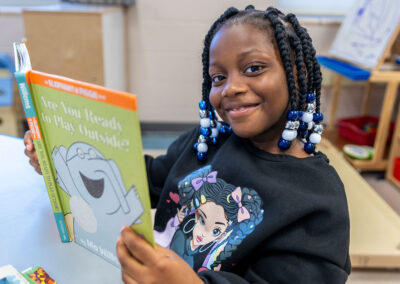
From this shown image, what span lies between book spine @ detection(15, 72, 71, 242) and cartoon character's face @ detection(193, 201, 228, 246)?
24 cm

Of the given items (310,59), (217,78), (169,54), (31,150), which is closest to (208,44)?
(217,78)

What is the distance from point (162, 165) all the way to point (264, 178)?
34 centimetres

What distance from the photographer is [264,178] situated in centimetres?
68

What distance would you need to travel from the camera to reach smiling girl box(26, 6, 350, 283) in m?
0.60

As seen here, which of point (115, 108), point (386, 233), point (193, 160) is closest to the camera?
point (115, 108)

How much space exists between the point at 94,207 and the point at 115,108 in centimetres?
18

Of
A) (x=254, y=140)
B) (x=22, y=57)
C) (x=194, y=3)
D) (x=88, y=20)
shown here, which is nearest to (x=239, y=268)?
(x=254, y=140)

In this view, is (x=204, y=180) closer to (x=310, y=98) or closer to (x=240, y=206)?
(x=240, y=206)

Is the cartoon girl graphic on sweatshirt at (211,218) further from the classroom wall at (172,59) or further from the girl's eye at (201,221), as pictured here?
the classroom wall at (172,59)

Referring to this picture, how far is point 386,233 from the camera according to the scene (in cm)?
155

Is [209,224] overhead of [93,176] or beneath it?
beneath

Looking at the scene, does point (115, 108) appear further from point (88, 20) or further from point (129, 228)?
point (88, 20)

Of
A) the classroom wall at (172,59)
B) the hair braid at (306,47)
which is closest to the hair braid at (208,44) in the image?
the hair braid at (306,47)

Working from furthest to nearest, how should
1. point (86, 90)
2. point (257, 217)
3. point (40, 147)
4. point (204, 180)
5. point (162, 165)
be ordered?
point (162, 165), point (204, 180), point (257, 217), point (40, 147), point (86, 90)
